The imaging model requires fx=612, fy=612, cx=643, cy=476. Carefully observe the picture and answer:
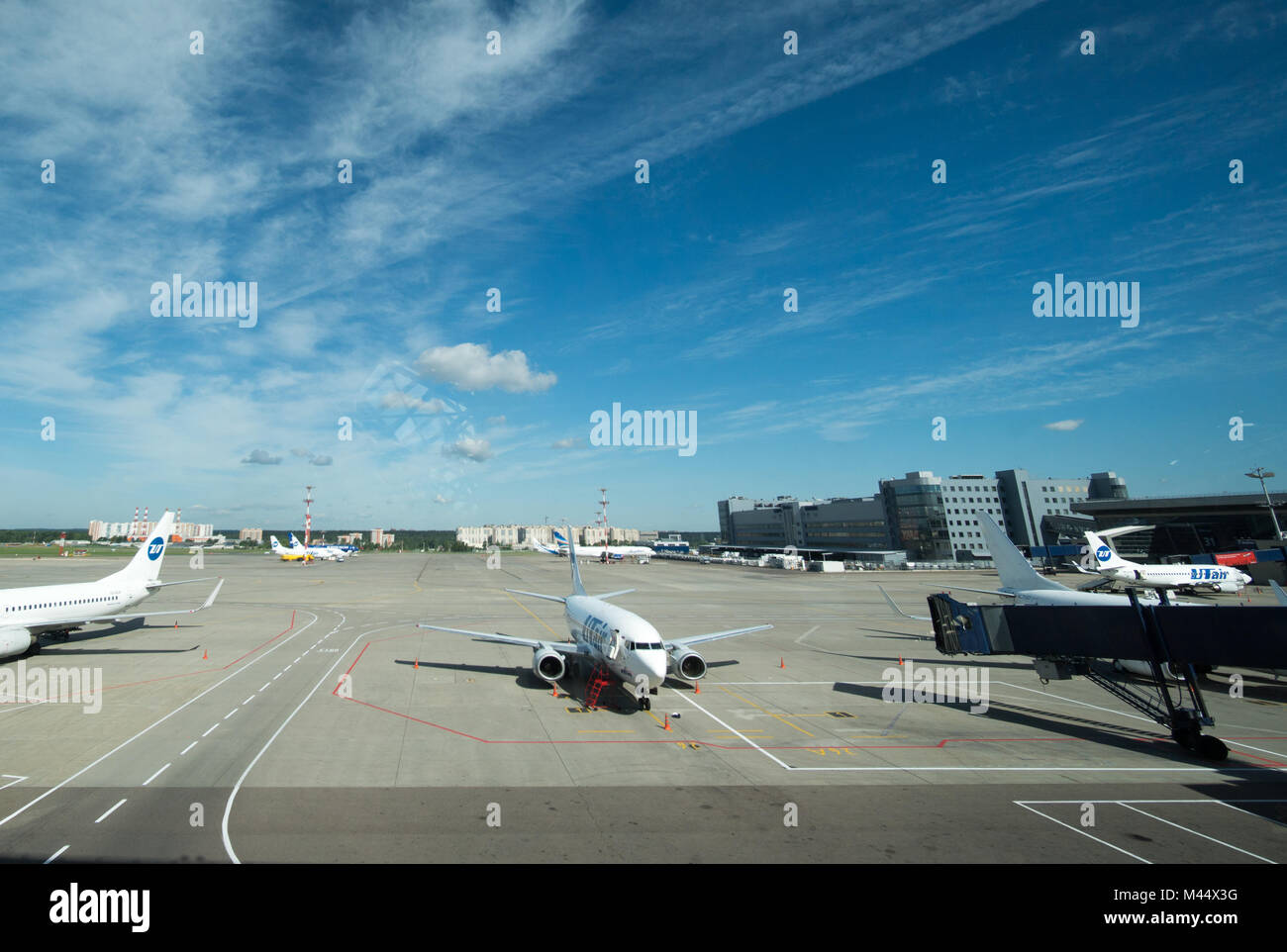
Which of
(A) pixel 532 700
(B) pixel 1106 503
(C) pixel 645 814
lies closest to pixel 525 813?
(C) pixel 645 814

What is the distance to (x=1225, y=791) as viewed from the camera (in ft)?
64.3

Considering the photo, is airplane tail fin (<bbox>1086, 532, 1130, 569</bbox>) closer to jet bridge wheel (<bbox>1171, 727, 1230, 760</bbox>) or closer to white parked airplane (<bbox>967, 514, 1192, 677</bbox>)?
white parked airplane (<bbox>967, 514, 1192, 677</bbox>)

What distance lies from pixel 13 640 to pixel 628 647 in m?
34.3

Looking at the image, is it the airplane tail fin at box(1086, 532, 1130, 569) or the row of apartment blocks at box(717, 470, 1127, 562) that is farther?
the row of apartment blocks at box(717, 470, 1127, 562)

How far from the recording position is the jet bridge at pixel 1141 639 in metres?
23.2

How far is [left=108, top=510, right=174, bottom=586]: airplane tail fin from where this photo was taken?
41.9m

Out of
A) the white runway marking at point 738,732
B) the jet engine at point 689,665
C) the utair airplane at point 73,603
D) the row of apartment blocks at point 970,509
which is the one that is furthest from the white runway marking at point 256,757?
the row of apartment blocks at point 970,509

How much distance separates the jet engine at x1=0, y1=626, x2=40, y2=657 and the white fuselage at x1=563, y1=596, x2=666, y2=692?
1233 inches

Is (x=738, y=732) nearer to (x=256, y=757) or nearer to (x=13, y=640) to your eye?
(x=256, y=757)

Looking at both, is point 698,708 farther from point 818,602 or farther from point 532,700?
Answer: point 818,602

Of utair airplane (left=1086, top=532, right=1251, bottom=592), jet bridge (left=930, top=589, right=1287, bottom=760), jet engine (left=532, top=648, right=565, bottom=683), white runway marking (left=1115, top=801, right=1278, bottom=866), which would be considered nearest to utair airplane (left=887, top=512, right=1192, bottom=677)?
jet bridge (left=930, top=589, right=1287, bottom=760)

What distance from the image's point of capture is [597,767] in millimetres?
20734

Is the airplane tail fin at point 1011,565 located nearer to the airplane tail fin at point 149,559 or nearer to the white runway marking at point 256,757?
the white runway marking at point 256,757
